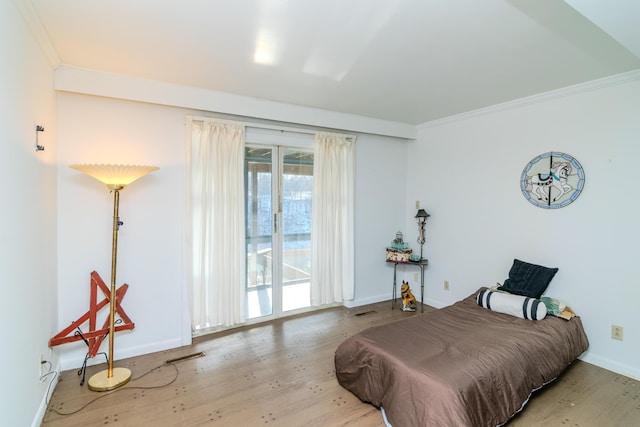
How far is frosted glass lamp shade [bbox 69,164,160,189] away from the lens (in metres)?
2.31

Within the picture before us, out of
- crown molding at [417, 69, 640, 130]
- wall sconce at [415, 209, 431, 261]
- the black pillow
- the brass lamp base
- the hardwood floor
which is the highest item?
crown molding at [417, 69, 640, 130]

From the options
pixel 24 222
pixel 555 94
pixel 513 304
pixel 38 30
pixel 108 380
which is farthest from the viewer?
pixel 555 94

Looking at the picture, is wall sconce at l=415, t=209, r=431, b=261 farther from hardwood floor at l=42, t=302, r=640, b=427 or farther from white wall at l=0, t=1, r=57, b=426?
white wall at l=0, t=1, r=57, b=426

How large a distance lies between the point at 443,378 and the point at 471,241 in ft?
7.85

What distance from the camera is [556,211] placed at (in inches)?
121

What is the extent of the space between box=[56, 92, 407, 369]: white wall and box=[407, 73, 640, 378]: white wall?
128 inches

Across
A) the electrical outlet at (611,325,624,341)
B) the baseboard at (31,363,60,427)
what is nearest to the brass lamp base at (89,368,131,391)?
the baseboard at (31,363,60,427)

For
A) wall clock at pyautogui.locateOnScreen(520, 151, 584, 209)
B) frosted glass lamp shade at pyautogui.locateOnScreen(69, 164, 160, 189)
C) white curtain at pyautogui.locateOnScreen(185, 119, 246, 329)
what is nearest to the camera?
frosted glass lamp shade at pyautogui.locateOnScreen(69, 164, 160, 189)

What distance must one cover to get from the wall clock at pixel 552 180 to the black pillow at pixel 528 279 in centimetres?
63

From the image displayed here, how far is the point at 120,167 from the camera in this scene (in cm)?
237

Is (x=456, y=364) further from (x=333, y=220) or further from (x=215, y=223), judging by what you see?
(x=215, y=223)

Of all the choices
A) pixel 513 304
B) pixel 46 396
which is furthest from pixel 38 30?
pixel 513 304

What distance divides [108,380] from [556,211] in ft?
14.1

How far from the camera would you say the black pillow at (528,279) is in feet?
9.78
